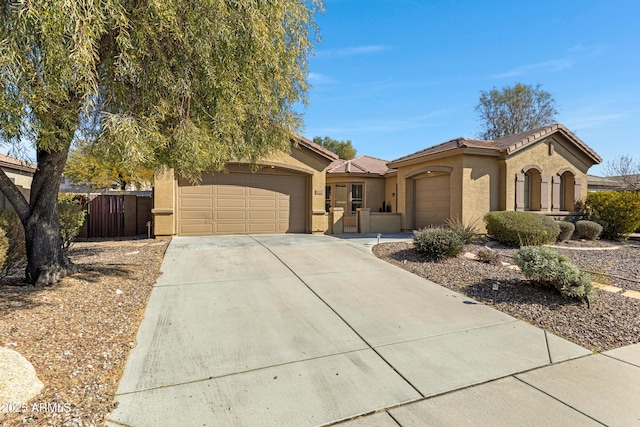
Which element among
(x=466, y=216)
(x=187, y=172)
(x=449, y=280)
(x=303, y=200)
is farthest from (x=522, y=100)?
(x=187, y=172)

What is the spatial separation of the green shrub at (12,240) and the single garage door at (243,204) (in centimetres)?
619

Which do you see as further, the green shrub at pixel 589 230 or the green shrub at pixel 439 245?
the green shrub at pixel 589 230

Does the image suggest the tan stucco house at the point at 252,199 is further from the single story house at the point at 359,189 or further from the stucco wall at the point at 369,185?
the stucco wall at the point at 369,185

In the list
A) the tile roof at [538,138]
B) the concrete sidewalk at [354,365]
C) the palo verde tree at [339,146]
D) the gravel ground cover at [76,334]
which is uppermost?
the palo verde tree at [339,146]

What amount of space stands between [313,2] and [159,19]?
3316 millimetres

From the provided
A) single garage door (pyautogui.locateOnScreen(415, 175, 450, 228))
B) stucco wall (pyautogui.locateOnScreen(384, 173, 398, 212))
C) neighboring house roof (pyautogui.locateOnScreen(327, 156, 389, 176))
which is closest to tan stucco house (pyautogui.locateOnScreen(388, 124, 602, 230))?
single garage door (pyautogui.locateOnScreen(415, 175, 450, 228))

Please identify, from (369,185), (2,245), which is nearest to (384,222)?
(369,185)

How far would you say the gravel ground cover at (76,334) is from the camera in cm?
258

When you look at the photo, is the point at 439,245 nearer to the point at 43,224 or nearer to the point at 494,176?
the point at 494,176

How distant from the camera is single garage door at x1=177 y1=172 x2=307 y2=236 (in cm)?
1218

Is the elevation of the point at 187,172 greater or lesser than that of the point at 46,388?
greater

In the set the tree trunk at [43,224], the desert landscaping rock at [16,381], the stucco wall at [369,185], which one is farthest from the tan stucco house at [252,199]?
the desert landscaping rock at [16,381]

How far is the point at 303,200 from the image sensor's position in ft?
44.9

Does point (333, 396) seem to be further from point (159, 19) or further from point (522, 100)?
point (522, 100)
